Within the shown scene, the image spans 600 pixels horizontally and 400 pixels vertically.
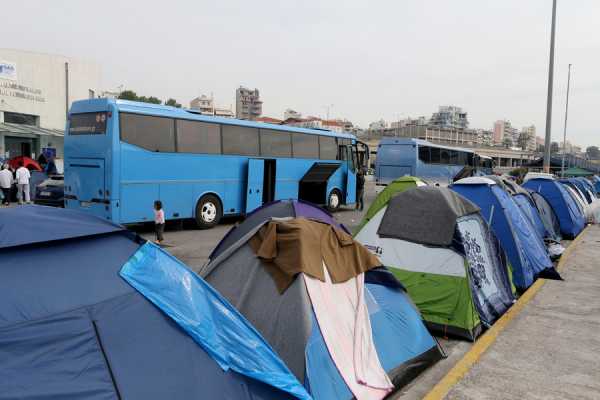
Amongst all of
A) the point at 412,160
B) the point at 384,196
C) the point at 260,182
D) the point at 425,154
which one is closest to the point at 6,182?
the point at 260,182

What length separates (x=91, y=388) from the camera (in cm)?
235

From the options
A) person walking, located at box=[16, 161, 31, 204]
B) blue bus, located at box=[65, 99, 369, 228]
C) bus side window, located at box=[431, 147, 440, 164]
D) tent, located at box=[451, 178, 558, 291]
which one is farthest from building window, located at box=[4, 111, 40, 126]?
tent, located at box=[451, 178, 558, 291]

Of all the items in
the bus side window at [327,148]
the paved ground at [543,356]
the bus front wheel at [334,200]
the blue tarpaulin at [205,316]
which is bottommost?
the paved ground at [543,356]

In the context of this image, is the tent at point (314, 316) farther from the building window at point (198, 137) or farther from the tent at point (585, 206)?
the tent at point (585, 206)

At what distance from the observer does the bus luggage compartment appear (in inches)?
634

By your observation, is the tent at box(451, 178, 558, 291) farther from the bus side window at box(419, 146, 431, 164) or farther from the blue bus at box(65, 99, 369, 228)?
the bus side window at box(419, 146, 431, 164)

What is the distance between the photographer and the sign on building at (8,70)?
80.1 ft

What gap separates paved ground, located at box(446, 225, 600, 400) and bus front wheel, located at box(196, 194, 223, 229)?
842 cm

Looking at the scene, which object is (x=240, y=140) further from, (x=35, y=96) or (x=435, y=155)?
(x=35, y=96)

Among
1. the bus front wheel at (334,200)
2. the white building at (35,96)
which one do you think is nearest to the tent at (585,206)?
the bus front wheel at (334,200)

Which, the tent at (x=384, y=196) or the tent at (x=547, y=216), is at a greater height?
the tent at (x=384, y=196)

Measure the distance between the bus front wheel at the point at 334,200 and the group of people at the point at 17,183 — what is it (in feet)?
35.0

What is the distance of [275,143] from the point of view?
1465 cm

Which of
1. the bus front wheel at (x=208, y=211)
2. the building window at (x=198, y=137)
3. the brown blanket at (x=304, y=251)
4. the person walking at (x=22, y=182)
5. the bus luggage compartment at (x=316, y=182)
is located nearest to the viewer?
the brown blanket at (x=304, y=251)
